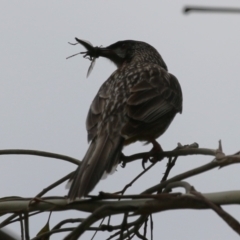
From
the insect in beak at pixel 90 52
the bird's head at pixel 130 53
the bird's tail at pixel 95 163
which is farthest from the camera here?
the bird's head at pixel 130 53

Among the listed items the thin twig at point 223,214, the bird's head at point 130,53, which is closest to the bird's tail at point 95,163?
the thin twig at point 223,214

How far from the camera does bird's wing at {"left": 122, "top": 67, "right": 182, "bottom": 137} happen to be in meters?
4.75

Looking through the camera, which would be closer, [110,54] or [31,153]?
[31,153]

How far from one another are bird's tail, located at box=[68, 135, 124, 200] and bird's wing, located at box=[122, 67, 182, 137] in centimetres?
25

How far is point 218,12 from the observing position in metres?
1.49

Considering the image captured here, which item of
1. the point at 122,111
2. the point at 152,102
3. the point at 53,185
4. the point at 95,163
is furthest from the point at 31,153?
the point at 152,102

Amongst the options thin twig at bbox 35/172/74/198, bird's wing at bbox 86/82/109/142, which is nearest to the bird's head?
bird's wing at bbox 86/82/109/142

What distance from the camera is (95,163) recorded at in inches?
150

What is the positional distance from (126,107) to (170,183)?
7.23ft

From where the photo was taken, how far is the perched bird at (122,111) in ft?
12.5

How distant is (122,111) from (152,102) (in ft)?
1.40

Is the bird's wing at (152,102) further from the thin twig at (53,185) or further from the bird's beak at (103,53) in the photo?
the thin twig at (53,185)

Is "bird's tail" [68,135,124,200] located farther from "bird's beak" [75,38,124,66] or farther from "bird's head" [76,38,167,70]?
"bird's head" [76,38,167,70]

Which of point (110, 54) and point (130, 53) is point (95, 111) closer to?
point (110, 54)
